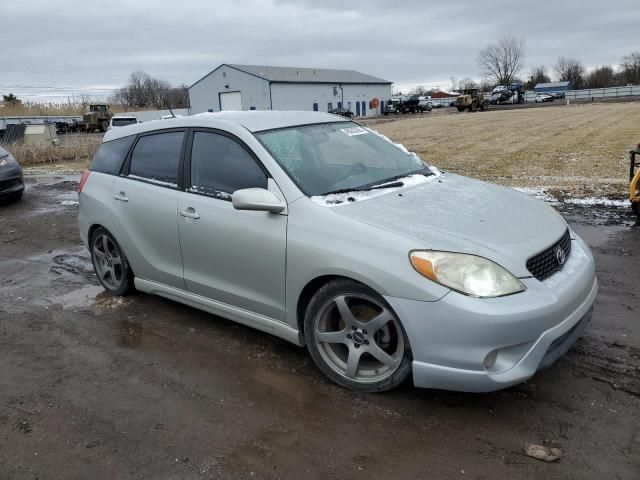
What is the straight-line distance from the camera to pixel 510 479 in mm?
2482

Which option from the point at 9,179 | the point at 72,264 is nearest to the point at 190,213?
the point at 72,264

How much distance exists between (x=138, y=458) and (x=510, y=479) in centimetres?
185

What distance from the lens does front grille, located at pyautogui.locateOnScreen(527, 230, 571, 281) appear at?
295 cm

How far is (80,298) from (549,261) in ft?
13.9

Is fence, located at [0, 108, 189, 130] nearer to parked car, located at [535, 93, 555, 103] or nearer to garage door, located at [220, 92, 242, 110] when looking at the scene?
garage door, located at [220, 92, 242, 110]

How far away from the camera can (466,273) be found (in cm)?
279

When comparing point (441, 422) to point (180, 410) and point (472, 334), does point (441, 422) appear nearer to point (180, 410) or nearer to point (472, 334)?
point (472, 334)

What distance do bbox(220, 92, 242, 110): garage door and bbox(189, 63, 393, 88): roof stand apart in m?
2.97

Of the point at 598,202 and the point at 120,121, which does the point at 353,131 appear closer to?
the point at 598,202

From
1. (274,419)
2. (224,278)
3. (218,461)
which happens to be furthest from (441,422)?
(224,278)

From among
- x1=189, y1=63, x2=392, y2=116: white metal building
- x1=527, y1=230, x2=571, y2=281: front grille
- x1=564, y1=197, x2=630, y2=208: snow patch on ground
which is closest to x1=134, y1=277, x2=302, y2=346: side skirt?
x1=527, y1=230, x2=571, y2=281: front grille

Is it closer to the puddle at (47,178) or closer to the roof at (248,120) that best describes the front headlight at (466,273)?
the roof at (248,120)

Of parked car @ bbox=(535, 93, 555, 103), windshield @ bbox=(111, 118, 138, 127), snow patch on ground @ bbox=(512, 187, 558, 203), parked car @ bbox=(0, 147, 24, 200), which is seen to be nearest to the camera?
snow patch on ground @ bbox=(512, 187, 558, 203)

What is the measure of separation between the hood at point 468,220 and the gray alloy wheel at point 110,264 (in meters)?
2.52
